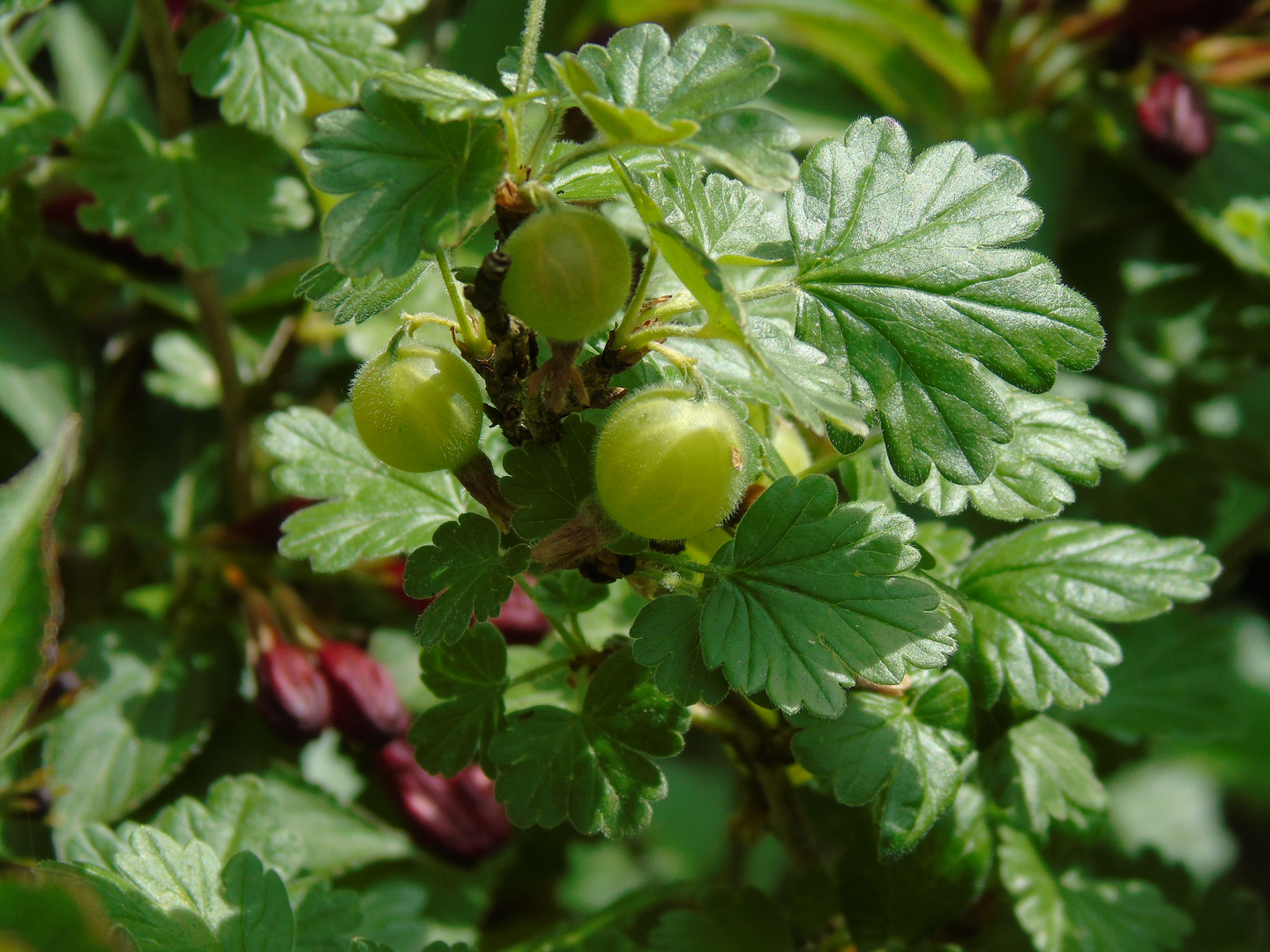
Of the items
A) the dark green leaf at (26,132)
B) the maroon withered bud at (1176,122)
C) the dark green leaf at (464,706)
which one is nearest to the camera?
the dark green leaf at (464,706)

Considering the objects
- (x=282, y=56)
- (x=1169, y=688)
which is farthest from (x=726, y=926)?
(x=282, y=56)

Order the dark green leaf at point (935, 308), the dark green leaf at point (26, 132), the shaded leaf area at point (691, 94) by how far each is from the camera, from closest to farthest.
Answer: the shaded leaf area at point (691, 94)
the dark green leaf at point (935, 308)
the dark green leaf at point (26, 132)

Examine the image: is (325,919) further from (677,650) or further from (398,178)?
(398,178)

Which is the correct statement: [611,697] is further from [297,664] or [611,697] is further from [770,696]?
[297,664]

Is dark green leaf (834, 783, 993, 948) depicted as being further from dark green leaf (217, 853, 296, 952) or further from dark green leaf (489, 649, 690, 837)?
dark green leaf (217, 853, 296, 952)

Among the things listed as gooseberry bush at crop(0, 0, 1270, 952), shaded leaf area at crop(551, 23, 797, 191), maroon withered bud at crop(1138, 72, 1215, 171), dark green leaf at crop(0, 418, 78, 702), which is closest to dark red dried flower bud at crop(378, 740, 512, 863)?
gooseberry bush at crop(0, 0, 1270, 952)

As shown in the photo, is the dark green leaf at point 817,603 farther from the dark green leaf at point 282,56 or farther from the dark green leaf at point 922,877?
the dark green leaf at point 282,56

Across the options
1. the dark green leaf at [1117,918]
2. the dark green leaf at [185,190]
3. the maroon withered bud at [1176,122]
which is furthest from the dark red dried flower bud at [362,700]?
the maroon withered bud at [1176,122]
